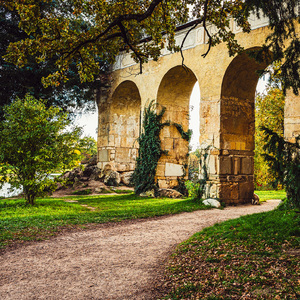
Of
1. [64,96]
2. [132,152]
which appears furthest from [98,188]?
[64,96]

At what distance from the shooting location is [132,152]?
1655 cm

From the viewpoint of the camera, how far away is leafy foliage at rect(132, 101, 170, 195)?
41.7ft

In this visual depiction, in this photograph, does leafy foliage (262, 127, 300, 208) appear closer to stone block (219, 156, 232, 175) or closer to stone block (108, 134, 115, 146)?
stone block (219, 156, 232, 175)

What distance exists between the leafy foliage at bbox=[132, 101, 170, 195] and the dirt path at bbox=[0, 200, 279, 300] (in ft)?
19.7

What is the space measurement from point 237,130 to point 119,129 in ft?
22.8

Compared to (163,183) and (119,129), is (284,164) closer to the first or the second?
(163,183)

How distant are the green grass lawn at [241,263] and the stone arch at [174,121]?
7408mm

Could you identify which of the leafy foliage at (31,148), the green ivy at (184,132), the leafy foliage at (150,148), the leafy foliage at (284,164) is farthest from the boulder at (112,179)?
the leafy foliage at (284,164)

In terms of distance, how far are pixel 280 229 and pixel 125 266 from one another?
236 centimetres

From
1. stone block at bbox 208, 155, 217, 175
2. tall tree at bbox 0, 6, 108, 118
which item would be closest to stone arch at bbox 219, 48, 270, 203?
stone block at bbox 208, 155, 217, 175

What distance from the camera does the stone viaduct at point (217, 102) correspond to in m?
10.1

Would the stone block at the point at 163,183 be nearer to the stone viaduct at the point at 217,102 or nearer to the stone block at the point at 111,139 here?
the stone viaduct at the point at 217,102

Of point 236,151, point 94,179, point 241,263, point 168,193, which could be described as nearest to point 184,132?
point 168,193

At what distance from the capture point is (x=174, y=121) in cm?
1317
